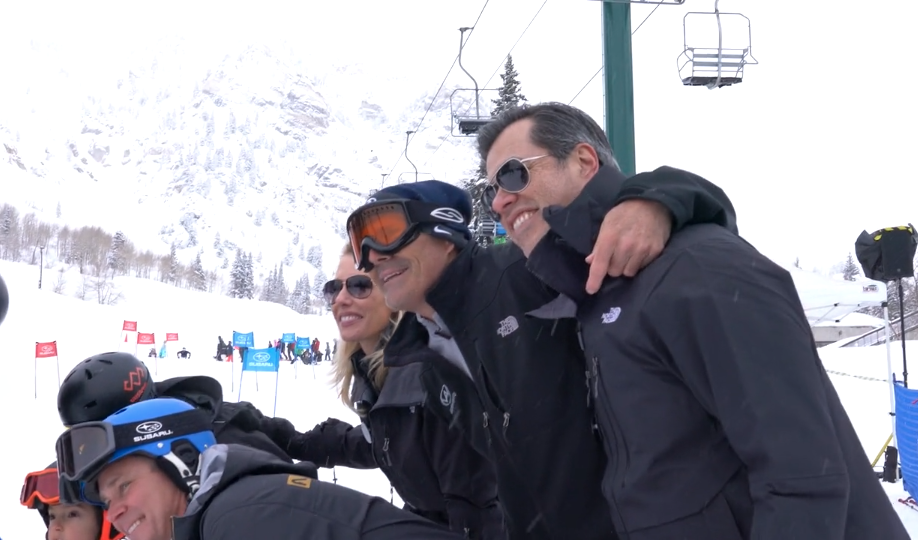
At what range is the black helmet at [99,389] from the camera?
249 cm

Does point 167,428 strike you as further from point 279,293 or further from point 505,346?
point 279,293

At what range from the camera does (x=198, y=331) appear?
54500mm

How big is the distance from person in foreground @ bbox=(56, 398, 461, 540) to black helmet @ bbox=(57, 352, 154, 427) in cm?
43

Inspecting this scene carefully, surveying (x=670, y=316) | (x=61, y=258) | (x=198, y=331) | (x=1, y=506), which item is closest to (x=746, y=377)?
(x=670, y=316)

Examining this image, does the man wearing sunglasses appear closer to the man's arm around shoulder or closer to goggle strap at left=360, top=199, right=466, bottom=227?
goggle strap at left=360, top=199, right=466, bottom=227

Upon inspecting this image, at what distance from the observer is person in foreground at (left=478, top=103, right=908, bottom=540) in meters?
1.24

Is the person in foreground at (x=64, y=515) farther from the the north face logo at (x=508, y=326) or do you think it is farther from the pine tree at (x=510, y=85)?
the pine tree at (x=510, y=85)

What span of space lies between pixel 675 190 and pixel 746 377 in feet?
1.33

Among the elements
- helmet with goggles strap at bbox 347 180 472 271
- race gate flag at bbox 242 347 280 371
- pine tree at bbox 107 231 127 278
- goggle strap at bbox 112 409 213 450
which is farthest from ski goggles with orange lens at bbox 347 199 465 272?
pine tree at bbox 107 231 127 278

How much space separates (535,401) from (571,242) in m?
0.45

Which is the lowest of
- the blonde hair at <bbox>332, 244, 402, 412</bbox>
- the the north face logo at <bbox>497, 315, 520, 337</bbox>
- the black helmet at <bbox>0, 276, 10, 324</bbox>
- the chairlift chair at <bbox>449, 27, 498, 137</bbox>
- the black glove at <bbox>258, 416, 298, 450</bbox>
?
the black glove at <bbox>258, 416, 298, 450</bbox>

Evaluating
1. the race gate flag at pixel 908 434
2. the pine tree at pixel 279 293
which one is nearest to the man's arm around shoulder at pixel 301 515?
the race gate flag at pixel 908 434

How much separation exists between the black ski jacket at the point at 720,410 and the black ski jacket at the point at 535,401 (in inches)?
12.0

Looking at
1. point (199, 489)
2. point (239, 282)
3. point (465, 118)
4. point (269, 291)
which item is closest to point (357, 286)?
point (199, 489)
